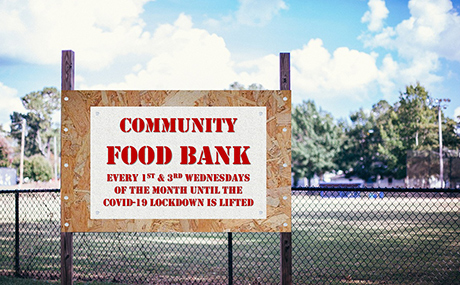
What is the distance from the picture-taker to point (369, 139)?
214ft

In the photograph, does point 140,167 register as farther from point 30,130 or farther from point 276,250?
point 30,130

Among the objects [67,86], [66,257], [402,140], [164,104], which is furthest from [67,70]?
[402,140]

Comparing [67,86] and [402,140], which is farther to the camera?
[402,140]

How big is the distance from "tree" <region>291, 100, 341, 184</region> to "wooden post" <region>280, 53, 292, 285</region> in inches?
2390

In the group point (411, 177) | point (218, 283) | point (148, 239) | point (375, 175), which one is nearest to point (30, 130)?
point (375, 175)

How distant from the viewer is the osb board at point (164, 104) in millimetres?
4625

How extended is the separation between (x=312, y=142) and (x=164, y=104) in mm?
62987

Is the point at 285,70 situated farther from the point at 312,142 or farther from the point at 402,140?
the point at 312,142

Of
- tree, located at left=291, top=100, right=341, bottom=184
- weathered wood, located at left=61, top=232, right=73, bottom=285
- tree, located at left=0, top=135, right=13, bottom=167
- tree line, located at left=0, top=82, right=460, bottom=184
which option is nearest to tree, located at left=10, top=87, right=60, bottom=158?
tree line, located at left=0, top=82, right=460, bottom=184

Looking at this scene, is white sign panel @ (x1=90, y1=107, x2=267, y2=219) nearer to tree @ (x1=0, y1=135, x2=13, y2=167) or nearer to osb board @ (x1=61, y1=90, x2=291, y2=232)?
osb board @ (x1=61, y1=90, x2=291, y2=232)

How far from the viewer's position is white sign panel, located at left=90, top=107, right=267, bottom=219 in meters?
4.64

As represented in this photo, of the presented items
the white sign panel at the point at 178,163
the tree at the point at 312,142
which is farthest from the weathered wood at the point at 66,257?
the tree at the point at 312,142

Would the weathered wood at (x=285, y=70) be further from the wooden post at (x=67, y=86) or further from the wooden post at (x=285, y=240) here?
the wooden post at (x=67, y=86)

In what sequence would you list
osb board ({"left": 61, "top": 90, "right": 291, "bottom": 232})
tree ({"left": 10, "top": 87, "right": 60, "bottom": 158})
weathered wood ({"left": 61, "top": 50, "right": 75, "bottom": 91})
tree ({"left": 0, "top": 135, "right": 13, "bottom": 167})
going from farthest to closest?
tree ({"left": 10, "top": 87, "right": 60, "bottom": 158})
tree ({"left": 0, "top": 135, "right": 13, "bottom": 167})
weathered wood ({"left": 61, "top": 50, "right": 75, "bottom": 91})
osb board ({"left": 61, "top": 90, "right": 291, "bottom": 232})
